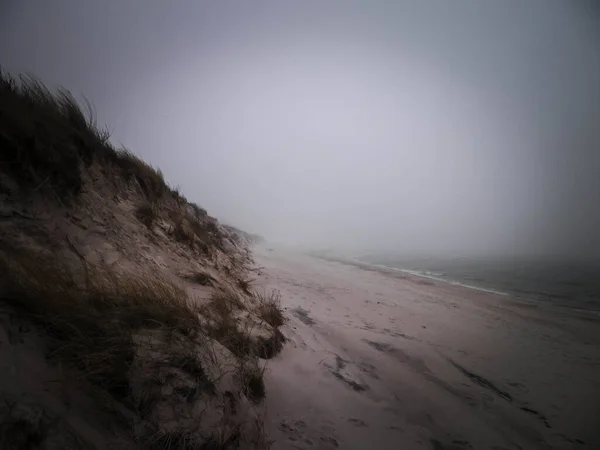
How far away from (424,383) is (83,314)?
4318mm

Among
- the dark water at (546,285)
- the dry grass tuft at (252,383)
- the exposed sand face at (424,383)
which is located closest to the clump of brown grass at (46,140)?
the dry grass tuft at (252,383)

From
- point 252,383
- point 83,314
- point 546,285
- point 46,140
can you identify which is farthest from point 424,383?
point 546,285

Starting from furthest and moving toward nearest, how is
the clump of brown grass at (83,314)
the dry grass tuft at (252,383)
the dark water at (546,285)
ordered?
the dark water at (546,285) → the dry grass tuft at (252,383) → the clump of brown grass at (83,314)

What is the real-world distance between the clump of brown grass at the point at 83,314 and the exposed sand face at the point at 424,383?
1.46m

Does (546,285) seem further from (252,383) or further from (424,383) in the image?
(252,383)

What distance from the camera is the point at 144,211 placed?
16.9 ft

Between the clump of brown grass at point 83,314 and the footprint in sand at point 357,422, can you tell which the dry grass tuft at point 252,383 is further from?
the footprint in sand at point 357,422

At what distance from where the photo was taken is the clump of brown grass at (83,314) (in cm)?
166

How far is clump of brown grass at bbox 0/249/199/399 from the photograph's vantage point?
5.45 feet

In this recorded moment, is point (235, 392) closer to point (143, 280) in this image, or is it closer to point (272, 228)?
point (143, 280)

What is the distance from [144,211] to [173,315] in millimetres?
3581

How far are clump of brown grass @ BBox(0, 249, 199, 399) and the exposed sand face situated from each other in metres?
1.46

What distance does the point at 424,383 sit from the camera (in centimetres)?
362

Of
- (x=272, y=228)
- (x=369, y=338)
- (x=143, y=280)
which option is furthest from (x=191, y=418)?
(x=272, y=228)
